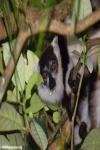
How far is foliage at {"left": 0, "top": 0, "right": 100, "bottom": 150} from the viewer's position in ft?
2.49

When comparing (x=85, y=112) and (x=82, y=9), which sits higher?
(x=82, y=9)

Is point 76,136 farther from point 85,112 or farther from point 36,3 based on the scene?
point 36,3

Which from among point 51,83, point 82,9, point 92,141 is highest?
point 82,9

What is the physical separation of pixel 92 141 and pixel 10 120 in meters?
0.14

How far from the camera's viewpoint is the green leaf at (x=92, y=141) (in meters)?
0.79

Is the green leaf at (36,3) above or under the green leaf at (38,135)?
above

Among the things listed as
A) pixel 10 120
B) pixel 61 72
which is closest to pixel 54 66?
pixel 61 72

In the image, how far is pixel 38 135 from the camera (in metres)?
0.76

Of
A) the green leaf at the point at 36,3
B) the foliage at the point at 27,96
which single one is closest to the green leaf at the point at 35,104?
the foliage at the point at 27,96

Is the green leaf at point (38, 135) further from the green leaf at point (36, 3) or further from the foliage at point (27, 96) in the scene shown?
the green leaf at point (36, 3)

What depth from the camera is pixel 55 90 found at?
81cm

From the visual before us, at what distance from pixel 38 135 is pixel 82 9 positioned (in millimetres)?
217

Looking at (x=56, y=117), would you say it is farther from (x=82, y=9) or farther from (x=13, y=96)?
(x=82, y=9)

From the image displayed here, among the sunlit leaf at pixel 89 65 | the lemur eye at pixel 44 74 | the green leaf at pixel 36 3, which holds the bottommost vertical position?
the lemur eye at pixel 44 74
